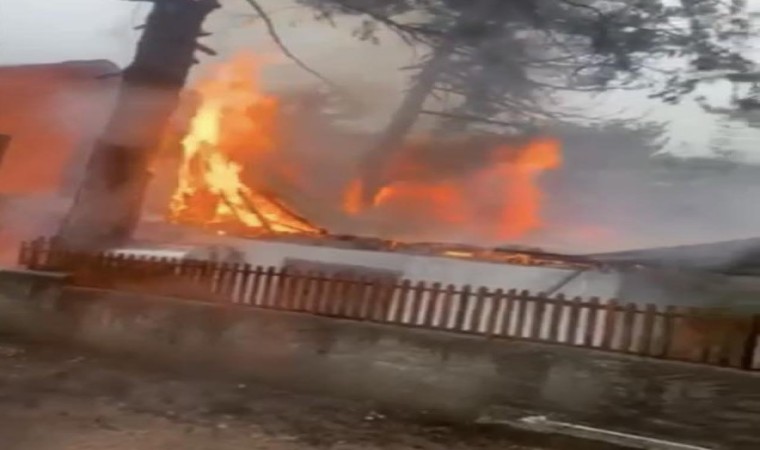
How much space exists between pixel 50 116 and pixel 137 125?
1.68ft

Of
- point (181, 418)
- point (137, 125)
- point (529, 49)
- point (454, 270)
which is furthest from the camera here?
point (137, 125)

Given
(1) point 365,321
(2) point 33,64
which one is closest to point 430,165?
(1) point 365,321

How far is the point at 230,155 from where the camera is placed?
4.14 m

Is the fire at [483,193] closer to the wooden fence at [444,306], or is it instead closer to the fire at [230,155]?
the wooden fence at [444,306]

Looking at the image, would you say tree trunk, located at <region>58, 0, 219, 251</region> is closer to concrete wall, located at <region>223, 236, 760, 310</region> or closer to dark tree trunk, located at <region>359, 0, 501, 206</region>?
concrete wall, located at <region>223, 236, 760, 310</region>

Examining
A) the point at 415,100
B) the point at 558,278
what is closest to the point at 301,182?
the point at 415,100

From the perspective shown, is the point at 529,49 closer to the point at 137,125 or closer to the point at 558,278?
the point at 558,278

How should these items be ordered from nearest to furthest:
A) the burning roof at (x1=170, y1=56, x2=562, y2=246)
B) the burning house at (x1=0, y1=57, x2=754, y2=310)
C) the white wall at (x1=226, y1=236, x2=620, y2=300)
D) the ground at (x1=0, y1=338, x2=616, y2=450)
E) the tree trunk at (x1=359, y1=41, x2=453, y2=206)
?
the ground at (x1=0, y1=338, x2=616, y2=450) → the white wall at (x1=226, y1=236, x2=620, y2=300) → the burning house at (x1=0, y1=57, x2=754, y2=310) → the burning roof at (x1=170, y1=56, x2=562, y2=246) → the tree trunk at (x1=359, y1=41, x2=453, y2=206)

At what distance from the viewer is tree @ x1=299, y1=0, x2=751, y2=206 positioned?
11.4 ft

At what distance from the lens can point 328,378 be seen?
3477 mm

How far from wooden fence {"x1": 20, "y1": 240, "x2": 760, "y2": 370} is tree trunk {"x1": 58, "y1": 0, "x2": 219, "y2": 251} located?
262 mm

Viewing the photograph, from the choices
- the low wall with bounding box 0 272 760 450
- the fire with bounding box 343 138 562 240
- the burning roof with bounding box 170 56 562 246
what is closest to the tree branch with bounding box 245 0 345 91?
the burning roof with bounding box 170 56 562 246

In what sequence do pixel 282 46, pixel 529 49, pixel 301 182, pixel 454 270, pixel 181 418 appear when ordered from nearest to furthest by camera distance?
pixel 181 418, pixel 454 270, pixel 529 49, pixel 301 182, pixel 282 46

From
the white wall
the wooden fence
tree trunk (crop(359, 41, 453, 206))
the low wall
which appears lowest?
the low wall
